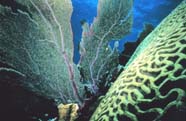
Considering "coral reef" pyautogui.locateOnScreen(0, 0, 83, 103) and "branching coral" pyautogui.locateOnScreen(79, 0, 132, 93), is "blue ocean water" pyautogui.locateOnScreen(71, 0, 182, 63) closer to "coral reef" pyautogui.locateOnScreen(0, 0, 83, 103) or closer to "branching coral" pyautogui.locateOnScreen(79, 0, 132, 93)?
"branching coral" pyautogui.locateOnScreen(79, 0, 132, 93)

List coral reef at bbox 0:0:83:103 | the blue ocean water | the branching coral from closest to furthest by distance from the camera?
coral reef at bbox 0:0:83:103 < the branching coral < the blue ocean water

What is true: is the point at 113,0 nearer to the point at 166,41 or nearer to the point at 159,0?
the point at 166,41

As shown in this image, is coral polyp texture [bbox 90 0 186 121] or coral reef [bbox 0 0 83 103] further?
coral reef [bbox 0 0 83 103]

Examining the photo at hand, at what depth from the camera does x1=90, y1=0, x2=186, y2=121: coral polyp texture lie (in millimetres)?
1907

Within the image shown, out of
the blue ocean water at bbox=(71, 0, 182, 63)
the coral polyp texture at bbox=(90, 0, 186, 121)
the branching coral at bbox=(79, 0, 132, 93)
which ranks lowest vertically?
the coral polyp texture at bbox=(90, 0, 186, 121)

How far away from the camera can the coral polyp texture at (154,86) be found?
75.1 inches

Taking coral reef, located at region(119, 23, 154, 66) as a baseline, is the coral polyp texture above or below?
below

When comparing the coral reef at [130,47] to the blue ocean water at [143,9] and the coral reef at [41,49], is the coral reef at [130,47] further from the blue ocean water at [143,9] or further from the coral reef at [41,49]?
the blue ocean water at [143,9]

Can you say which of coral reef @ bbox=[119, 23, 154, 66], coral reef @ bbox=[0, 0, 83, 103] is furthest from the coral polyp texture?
coral reef @ bbox=[119, 23, 154, 66]

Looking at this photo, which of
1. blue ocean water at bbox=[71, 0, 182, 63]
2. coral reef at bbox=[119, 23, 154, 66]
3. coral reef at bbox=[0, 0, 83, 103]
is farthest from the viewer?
blue ocean water at bbox=[71, 0, 182, 63]

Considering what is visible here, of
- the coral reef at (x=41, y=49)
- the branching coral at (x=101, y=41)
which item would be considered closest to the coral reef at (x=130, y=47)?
the branching coral at (x=101, y=41)

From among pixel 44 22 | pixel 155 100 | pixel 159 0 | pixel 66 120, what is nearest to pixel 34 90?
pixel 66 120

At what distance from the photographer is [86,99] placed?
3240 millimetres

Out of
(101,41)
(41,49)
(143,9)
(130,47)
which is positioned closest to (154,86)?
(101,41)
